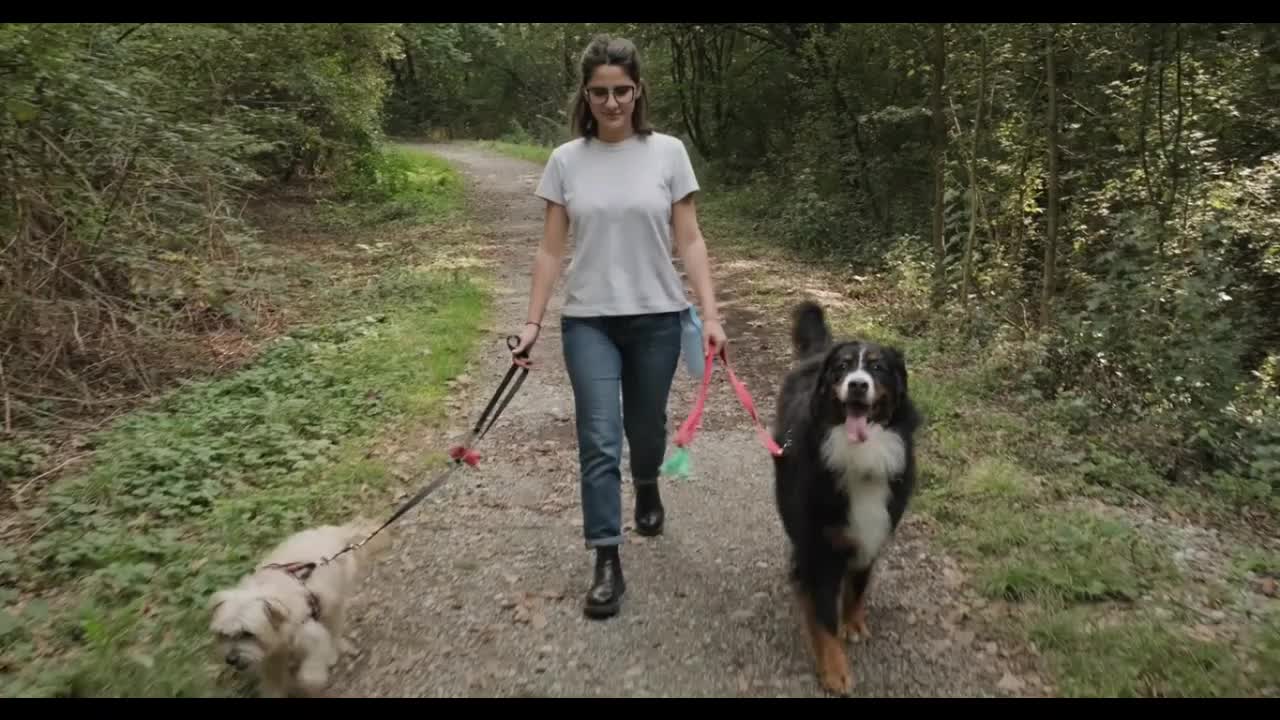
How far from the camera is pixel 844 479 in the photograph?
2.92 m

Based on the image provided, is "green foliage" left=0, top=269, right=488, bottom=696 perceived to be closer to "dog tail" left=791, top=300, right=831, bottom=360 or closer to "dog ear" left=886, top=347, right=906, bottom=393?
"dog tail" left=791, top=300, right=831, bottom=360

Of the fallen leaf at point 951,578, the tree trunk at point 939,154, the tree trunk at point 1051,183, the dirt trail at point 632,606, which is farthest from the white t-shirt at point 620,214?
the tree trunk at point 939,154

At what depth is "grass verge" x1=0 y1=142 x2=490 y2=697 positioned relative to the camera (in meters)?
3.08

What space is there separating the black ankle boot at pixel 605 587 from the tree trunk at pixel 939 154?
6373 millimetres

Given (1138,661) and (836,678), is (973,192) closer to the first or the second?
(1138,661)

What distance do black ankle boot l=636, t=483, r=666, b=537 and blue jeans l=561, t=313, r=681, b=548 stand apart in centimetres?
63

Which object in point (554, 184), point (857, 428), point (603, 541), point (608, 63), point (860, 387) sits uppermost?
point (608, 63)

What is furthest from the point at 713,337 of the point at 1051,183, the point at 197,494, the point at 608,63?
the point at 1051,183

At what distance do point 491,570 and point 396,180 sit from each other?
54.8ft

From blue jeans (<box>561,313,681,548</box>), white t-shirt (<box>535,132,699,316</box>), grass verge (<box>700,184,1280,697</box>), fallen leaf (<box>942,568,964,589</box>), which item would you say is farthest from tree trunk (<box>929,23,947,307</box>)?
white t-shirt (<box>535,132,699,316</box>)

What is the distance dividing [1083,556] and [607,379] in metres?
2.24

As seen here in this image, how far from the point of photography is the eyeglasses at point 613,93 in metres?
3.12
